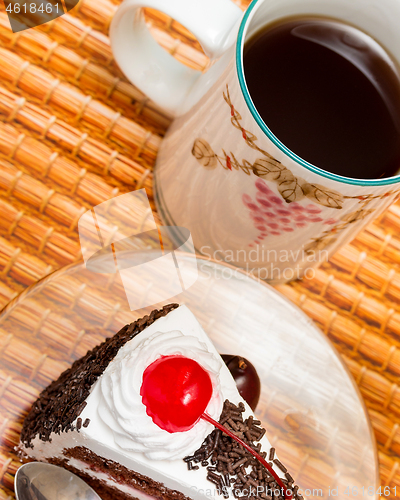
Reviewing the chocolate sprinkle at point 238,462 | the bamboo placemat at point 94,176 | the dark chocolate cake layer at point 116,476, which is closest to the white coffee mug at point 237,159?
the bamboo placemat at point 94,176

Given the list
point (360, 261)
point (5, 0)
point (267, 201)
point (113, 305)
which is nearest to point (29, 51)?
point (5, 0)

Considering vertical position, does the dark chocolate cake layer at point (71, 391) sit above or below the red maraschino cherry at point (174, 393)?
below

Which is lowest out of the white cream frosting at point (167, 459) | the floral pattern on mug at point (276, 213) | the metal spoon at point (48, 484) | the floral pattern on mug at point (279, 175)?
the metal spoon at point (48, 484)

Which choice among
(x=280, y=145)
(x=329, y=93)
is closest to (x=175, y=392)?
(x=280, y=145)

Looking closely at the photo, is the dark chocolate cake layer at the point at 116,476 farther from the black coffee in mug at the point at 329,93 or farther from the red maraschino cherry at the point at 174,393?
the black coffee in mug at the point at 329,93

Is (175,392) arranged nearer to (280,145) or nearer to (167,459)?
(167,459)

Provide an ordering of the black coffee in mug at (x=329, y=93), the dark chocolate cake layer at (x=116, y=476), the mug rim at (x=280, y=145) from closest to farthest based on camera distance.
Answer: the mug rim at (x=280, y=145) < the black coffee in mug at (x=329, y=93) < the dark chocolate cake layer at (x=116, y=476)
